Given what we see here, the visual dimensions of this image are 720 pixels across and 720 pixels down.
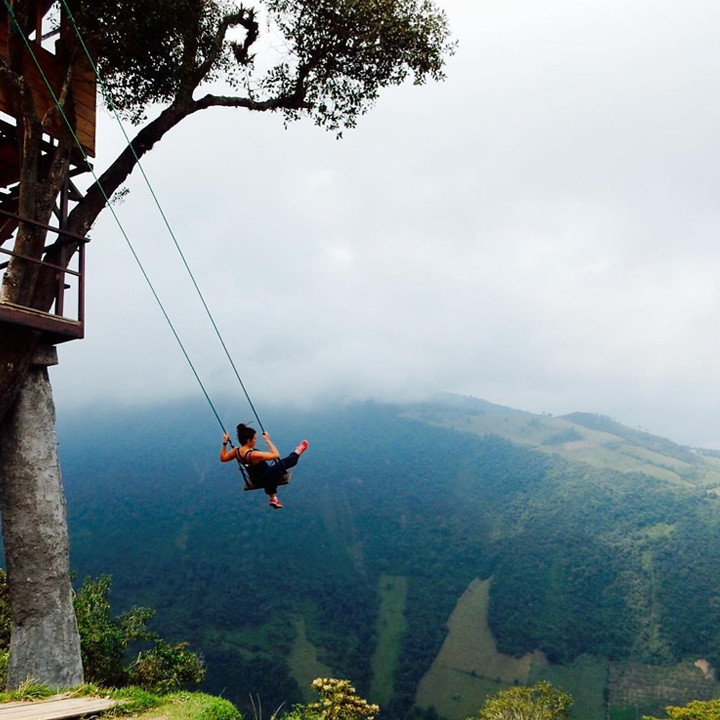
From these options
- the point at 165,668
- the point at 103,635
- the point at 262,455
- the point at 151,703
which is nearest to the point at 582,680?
the point at 165,668

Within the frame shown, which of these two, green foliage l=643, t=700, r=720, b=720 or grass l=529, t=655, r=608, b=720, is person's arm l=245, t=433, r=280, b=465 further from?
grass l=529, t=655, r=608, b=720

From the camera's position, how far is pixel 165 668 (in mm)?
20797

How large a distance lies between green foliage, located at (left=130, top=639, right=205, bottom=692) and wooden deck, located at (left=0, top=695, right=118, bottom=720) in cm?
1253

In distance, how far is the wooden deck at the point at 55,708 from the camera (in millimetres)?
6613

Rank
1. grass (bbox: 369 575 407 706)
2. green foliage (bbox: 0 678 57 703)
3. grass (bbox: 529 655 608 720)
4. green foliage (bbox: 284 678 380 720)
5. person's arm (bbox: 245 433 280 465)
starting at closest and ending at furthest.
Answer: green foliage (bbox: 0 678 57 703) < person's arm (bbox: 245 433 280 465) < green foliage (bbox: 284 678 380 720) < grass (bbox: 529 655 608 720) < grass (bbox: 369 575 407 706)

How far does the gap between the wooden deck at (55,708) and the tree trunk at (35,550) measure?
118 inches

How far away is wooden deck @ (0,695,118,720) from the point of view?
6.61 m

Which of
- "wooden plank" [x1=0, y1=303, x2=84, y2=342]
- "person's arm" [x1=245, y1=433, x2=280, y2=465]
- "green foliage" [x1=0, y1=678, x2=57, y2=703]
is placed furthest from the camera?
"person's arm" [x1=245, y1=433, x2=280, y2=465]

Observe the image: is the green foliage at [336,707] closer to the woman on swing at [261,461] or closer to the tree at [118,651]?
the tree at [118,651]

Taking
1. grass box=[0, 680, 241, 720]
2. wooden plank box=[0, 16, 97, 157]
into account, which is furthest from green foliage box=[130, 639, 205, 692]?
wooden plank box=[0, 16, 97, 157]

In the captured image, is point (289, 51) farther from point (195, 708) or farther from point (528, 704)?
point (528, 704)

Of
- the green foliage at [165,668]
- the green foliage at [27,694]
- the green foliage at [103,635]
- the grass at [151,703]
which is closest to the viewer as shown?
the grass at [151,703]

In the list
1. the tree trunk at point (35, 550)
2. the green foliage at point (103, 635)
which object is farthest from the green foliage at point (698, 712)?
the tree trunk at point (35, 550)

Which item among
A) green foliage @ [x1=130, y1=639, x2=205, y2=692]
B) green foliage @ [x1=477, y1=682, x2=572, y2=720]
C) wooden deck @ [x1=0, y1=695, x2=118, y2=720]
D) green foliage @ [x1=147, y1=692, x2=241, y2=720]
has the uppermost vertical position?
wooden deck @ [x1=0, y1=695, x2=118, y2=720]
